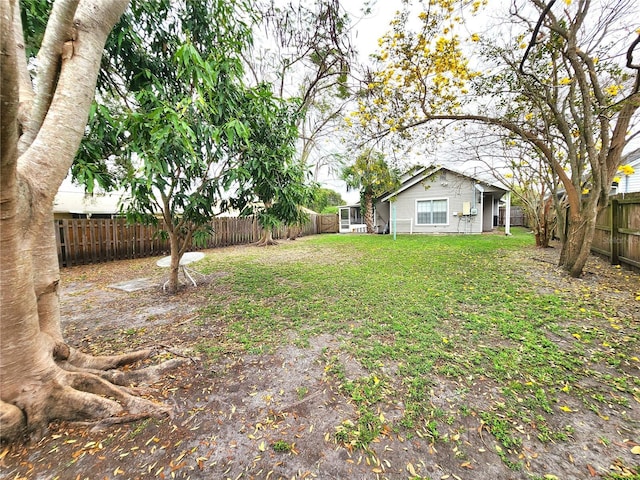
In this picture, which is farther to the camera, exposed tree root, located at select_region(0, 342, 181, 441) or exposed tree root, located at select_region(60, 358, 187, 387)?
exposed tree root, located at select_region(60, 358, 187, 387)

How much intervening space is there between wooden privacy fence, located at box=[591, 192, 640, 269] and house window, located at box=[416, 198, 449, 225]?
34.2 feet

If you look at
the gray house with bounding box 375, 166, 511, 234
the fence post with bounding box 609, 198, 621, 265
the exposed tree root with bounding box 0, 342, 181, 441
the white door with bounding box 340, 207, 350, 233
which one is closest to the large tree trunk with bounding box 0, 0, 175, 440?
the exposed tree root with bounding box 0, 342, 181, 441

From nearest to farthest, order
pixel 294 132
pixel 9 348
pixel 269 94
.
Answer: pixel 9 348 → pixel 269 94 → pixel 294 132

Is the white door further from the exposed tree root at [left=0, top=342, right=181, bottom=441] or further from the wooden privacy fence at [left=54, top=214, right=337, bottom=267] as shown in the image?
the exposed tree root at [left=0, top=342, right=181, bottom=441]

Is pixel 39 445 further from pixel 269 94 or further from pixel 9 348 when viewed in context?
pixel 269 94

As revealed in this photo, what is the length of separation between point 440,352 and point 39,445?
3322 millimetres

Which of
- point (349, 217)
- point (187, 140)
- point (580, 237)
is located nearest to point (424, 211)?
point (349, 217)

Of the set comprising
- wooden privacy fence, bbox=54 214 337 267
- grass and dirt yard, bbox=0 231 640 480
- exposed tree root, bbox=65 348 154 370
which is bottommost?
grass and dirt yard, bbox=0 231 640 480

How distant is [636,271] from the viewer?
5.40 m

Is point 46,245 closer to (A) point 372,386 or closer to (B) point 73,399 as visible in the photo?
(B) point 73,399

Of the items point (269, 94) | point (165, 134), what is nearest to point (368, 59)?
point (269, 94)

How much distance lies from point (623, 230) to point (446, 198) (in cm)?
1152

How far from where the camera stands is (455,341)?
309 centimetres

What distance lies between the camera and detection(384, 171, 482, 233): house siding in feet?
53.4
